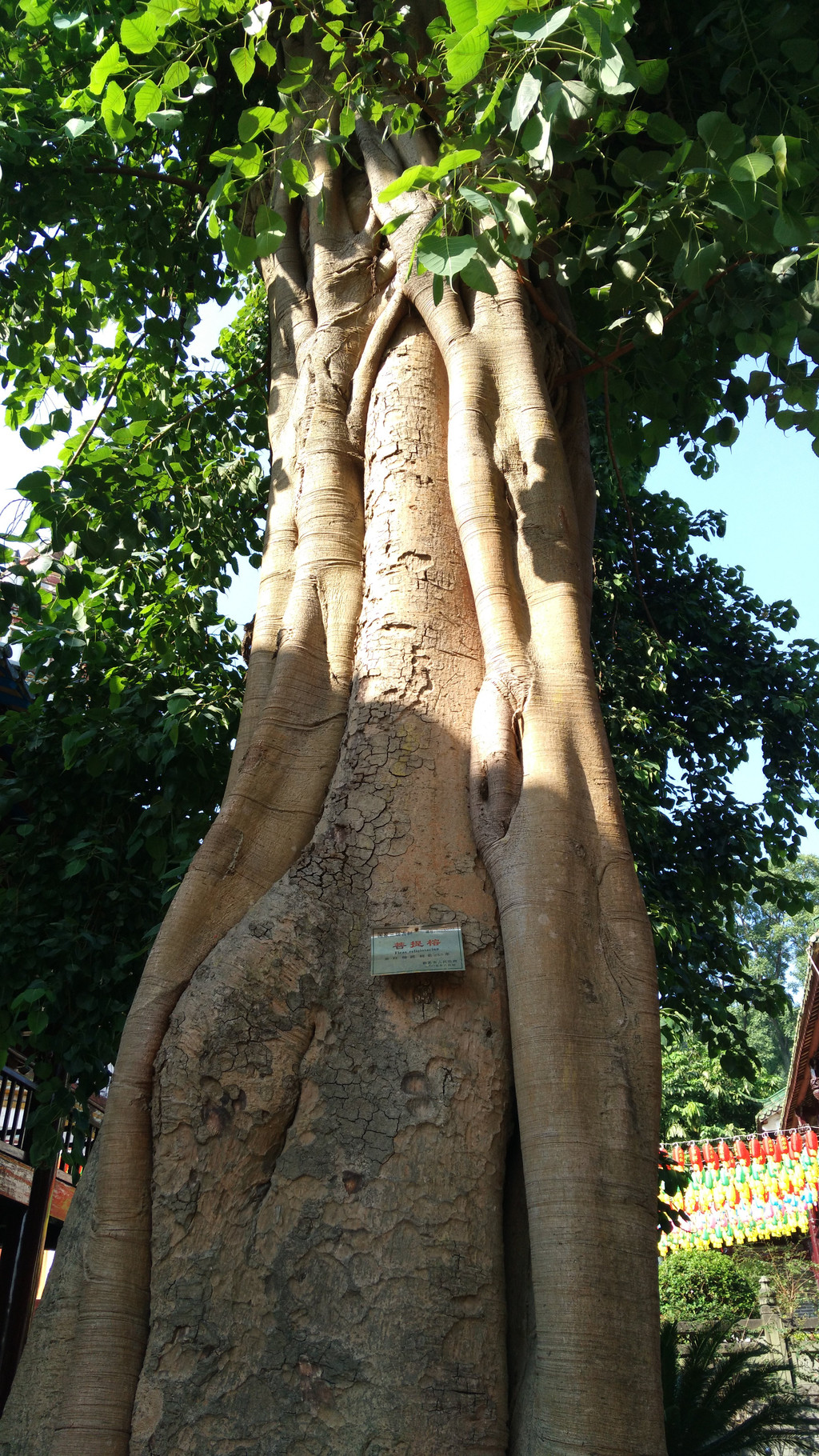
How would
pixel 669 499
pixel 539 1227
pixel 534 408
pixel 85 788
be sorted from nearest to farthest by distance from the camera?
pixel 539 1227, pixel 534 408, pixel 85 788, pixel 669 499

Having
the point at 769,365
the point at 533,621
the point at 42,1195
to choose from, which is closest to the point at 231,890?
the point at 533,621

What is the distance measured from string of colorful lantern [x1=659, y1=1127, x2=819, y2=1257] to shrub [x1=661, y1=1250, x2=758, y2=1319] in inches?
14.3

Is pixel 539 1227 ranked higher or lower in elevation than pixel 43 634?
lower

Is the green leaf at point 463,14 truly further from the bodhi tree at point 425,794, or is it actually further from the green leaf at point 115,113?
the green leaf at point 115,113

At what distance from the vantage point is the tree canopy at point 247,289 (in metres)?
2.87

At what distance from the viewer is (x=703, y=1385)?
367 centimetres

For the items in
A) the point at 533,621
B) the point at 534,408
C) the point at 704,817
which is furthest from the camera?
the point at 704,817

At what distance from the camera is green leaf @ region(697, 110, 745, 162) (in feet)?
8.78

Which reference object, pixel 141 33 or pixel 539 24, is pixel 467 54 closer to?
pixel 539 24

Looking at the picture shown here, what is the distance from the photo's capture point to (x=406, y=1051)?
2408 millimetres

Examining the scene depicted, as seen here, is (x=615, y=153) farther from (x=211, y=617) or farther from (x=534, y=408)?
(x=211, y=617)

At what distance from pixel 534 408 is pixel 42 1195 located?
9673mm

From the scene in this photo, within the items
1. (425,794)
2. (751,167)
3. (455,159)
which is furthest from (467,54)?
(425,794)

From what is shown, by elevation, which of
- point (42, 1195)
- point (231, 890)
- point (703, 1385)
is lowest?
point (703, 1385)
